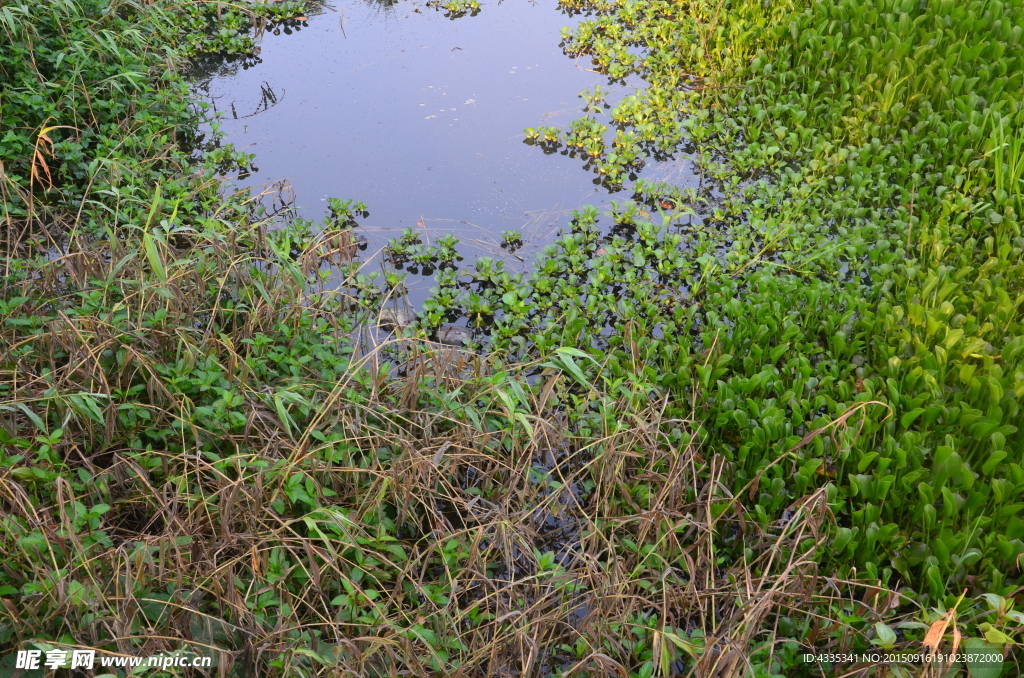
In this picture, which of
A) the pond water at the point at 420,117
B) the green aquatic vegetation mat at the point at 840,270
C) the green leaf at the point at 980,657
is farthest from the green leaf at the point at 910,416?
the pond water at the point at 420,117

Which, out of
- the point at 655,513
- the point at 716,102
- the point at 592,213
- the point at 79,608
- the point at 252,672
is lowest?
the point at 252,672

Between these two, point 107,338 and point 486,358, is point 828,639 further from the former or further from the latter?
point 107,338

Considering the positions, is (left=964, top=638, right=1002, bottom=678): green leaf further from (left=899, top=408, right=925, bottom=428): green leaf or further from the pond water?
the pond water

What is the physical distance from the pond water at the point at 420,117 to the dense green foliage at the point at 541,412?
27cm

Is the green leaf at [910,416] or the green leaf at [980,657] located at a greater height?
the green leaf at [910,416]

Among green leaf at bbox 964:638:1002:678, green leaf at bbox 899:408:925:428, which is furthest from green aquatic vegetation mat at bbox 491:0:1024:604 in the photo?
green leaf at bbox 964:638:1002:678

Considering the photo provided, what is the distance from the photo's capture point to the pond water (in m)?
4.09

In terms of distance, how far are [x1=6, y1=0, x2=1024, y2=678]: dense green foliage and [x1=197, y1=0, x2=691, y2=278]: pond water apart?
27 cm

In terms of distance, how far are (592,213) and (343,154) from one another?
1.63 metres

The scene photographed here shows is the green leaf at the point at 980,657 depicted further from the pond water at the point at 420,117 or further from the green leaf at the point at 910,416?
the pond water at the point at 420,117

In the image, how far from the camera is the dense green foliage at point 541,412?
201cm

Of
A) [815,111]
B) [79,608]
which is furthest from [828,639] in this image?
[815,111]

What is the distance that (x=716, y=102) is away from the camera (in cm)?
480

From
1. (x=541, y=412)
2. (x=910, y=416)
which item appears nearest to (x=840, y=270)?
(x=910, y=416)
